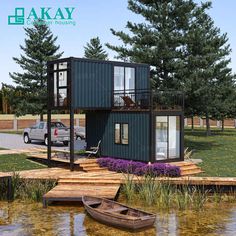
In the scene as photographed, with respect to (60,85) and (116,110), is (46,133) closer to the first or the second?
(60,85)

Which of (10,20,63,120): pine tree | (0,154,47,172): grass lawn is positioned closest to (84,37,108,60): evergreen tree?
(10,20,63,120): pine tree

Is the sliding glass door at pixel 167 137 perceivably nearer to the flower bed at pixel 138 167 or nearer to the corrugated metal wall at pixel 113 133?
the corrugated metal wall at pixel 113 133

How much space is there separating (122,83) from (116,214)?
43.6ft

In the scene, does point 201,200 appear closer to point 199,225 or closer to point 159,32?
point 199,225

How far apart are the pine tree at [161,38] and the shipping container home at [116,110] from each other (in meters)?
7.12

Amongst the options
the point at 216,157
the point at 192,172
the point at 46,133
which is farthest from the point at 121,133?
the point at 46,133

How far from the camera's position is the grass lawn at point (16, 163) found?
2612cm

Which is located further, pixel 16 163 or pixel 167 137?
pixel 16 163

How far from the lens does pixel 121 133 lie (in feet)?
86.6

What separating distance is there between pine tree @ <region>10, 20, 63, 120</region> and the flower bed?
32.2 m

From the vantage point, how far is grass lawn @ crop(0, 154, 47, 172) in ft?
85.7

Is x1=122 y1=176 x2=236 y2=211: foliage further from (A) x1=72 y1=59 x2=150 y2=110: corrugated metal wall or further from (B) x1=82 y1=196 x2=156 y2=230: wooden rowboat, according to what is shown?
(A) x1=72 y1=59 x2=150 y2=110: corrugated metal wall

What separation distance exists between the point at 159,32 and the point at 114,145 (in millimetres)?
13379

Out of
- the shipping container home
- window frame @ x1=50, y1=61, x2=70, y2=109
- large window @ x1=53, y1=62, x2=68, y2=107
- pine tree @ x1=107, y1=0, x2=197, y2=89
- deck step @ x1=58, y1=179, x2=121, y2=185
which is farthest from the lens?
pine tree @ x1=107, y1=0, x2=197, y2=89
